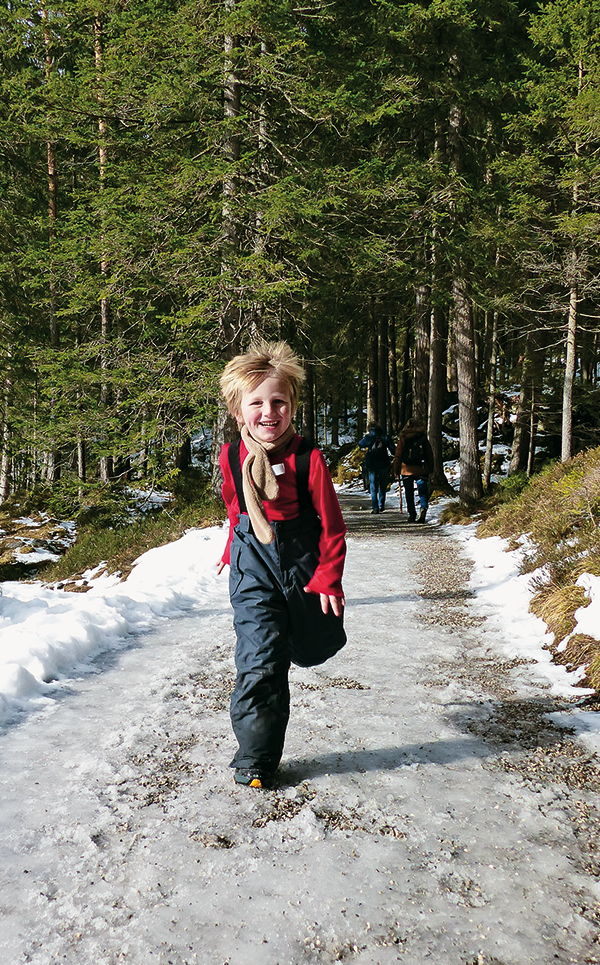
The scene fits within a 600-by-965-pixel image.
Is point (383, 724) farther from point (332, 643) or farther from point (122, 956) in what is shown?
point (122, 956)

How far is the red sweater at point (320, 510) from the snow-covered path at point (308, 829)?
3.25ft

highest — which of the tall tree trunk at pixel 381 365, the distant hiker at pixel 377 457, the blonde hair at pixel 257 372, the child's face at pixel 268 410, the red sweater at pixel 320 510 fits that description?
the tall tree trunk at pixel 381 365

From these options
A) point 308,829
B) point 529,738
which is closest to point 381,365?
point 529,738

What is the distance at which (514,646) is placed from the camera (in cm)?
→ 544

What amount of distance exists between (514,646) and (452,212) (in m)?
10.1

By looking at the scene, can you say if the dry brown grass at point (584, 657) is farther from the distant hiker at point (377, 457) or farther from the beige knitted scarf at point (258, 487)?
the distant hiker at point (377, 457)

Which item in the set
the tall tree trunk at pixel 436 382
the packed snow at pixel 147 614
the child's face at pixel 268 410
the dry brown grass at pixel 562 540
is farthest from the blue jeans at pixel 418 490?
the child's face at pixel 268 410

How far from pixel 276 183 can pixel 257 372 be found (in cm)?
883

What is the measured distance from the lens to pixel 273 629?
311 centimetres

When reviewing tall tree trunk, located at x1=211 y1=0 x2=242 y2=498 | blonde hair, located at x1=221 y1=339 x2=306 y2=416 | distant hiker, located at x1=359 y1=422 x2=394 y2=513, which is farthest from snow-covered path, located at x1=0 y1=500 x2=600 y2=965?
distant hiker, located at x1=359 y1=422 x2=394 y2=513

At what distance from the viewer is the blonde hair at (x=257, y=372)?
316 cm

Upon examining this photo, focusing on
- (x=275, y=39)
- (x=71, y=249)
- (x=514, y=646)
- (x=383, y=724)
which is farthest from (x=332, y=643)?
(x=275, y=39)

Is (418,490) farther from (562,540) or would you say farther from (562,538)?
(562,540)

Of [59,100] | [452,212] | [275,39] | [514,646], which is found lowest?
[514,646]
